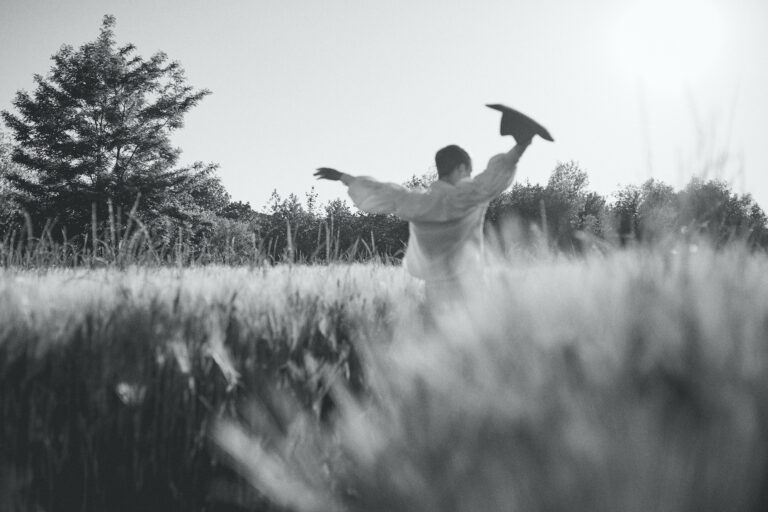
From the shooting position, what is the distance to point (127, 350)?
1.54m

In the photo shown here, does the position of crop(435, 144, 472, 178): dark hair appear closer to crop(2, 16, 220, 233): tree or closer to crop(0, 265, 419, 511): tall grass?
crop(0, 265, 419, 511): tall grass

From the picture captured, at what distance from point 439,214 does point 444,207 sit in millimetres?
68

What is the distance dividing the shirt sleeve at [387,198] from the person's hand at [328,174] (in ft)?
0.45

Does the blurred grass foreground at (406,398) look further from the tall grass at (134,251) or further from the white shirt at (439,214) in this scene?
the white shirt at (439,214)

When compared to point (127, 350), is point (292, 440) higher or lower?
lower

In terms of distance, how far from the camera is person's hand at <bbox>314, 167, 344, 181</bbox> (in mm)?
3701

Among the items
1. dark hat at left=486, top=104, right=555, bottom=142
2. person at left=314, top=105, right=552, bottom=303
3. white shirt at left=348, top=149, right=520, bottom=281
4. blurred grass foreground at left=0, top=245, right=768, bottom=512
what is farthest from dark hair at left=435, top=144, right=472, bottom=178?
blurred grass foreground at left=0, top=245, right=768, bottom=512

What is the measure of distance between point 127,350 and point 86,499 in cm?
46

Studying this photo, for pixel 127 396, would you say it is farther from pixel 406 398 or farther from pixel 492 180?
pixel 492 180

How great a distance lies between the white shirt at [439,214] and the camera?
3.37 metres

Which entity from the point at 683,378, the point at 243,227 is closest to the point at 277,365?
the point at 683,378

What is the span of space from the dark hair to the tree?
76.7 ft

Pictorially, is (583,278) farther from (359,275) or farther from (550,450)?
(359,275)

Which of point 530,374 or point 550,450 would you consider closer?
point 550,450
